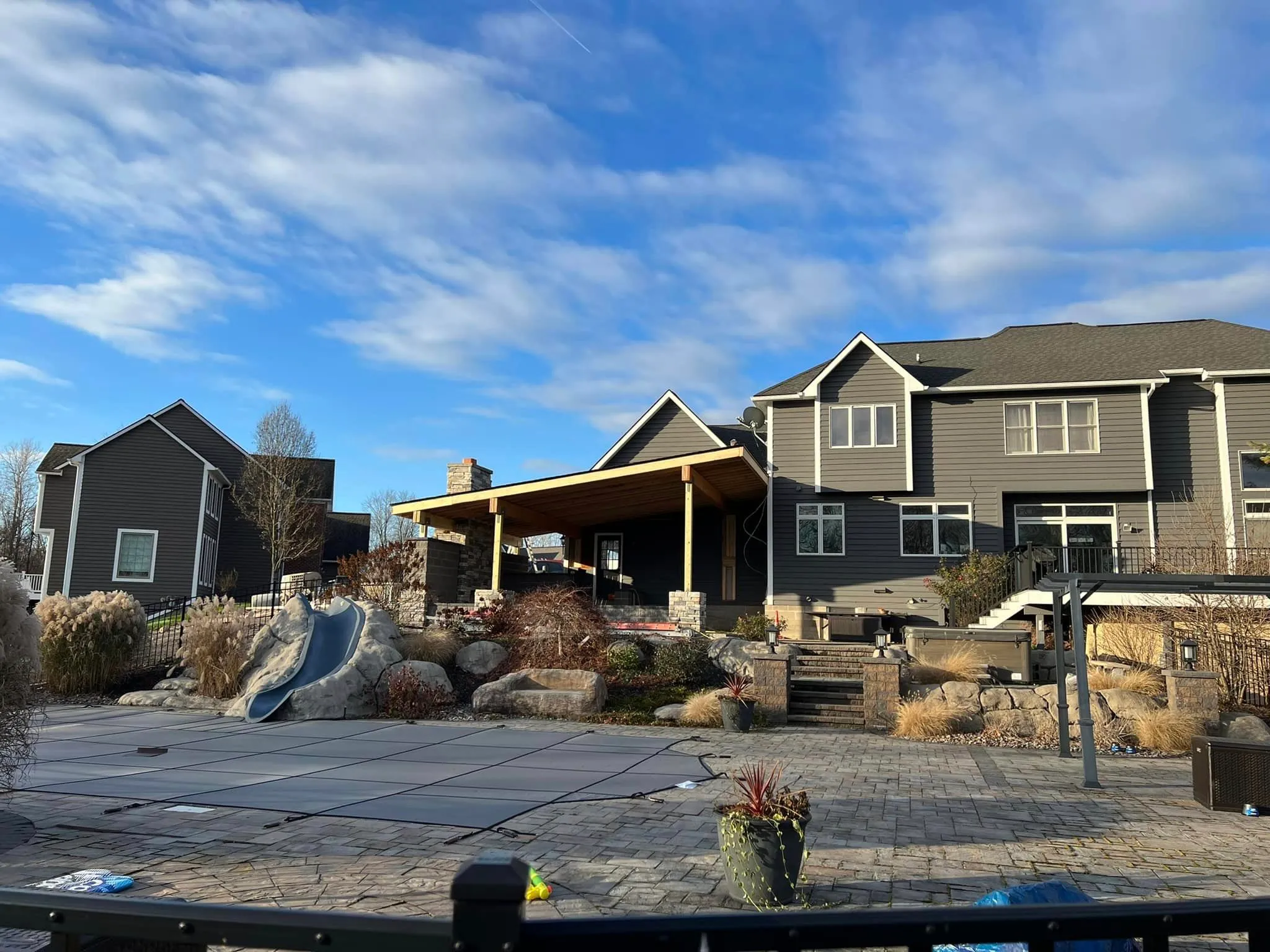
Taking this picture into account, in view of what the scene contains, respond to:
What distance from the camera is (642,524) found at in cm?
2700

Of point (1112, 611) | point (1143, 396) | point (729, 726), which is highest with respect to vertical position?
point (1143, 396)

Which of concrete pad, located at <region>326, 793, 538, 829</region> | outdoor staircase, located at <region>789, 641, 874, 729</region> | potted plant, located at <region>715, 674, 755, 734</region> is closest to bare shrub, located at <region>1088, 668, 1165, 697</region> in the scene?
outdoor staircase, located at <region>789, 641, 874, 729</region>

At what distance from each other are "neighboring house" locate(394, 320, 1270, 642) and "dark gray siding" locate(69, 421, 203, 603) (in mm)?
14333

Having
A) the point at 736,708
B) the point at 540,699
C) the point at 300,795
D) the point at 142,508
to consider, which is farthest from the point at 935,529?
the point at 142,508

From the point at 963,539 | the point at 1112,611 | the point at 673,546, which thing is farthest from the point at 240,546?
the point at 1112,611

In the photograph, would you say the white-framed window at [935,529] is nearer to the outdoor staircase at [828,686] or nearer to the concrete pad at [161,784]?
the outdoor staircase at [828,686]

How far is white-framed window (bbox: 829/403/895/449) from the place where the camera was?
23766 millimetres

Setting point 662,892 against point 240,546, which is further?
point 240,546

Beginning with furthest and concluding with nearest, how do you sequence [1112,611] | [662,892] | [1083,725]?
1. [1112,611]
2. [1083,725]
3. [662,892]

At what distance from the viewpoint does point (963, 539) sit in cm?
2309

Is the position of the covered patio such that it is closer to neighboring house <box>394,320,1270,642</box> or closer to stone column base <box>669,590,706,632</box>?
stone column base <box>669,590,706,632</box>

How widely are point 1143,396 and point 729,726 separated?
15.4m

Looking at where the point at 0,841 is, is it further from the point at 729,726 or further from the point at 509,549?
the point at 509,549

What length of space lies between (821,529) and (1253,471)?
1063 centimetres
